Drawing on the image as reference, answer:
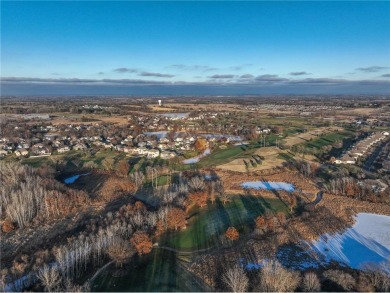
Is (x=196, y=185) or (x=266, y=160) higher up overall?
(x=196, y=185)

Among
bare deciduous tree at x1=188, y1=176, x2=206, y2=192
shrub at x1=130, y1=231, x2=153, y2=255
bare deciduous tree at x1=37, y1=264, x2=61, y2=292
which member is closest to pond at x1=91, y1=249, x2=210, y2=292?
shrub at x1=130, y1=231, x2=153, y2=255

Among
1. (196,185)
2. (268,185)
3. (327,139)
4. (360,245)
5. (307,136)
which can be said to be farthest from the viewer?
(307,136)

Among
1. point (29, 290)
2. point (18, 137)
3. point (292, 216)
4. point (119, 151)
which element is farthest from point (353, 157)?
point (18, 137)

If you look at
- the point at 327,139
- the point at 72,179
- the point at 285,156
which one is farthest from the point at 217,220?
the point at 327,139

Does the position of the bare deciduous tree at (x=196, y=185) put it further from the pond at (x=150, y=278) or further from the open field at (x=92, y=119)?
the open field at (x=92, y=119)

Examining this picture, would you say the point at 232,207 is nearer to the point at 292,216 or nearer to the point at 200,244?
the point at 292,216

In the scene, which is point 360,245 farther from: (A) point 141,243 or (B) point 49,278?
(B) point 49,278
